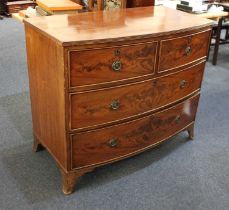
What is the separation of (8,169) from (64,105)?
0.71 metres

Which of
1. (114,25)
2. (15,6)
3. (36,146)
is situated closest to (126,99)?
(114,25)

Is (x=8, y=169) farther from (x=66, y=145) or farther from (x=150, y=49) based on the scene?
(x=150, y=49)

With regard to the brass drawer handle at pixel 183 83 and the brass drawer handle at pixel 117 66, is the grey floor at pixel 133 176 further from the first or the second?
the brass drawer handle at pixel 117 66

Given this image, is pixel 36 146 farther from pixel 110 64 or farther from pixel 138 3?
pixel 138 3

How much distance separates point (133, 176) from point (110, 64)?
0.77 m

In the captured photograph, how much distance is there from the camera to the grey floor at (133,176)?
177 centimetres

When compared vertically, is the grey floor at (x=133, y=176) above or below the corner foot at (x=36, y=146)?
below

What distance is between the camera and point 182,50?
184cm

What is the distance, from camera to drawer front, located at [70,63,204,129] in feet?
5.26

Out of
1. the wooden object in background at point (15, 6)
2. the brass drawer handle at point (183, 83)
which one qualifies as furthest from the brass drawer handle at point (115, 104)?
the wooden object in background at point (15, 6)

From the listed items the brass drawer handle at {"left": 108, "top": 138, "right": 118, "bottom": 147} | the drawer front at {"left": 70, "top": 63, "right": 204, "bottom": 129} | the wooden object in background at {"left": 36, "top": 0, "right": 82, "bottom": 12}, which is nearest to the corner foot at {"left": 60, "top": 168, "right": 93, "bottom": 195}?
the brass drawer handle at {"left": 108, "top": 138, "right": 118, "bottom": 147}

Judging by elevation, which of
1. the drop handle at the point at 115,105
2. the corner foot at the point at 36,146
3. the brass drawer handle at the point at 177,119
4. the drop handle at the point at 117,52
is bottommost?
the corner foot at the point at 36,146

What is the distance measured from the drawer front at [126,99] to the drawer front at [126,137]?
68mm

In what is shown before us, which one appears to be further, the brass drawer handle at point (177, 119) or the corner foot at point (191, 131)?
the corner foot at point (191, 131)
